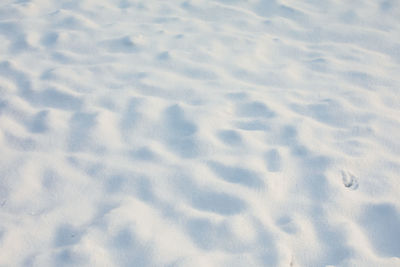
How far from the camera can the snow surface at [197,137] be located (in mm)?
1531

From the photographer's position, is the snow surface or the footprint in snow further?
the footprint in snow

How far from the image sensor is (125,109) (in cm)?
220

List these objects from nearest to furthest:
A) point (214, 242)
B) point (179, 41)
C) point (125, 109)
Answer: point (214, 242)
point (125, 109)
point (179, 41)

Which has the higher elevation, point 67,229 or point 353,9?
point 353,9

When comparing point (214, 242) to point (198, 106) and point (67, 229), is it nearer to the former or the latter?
point (67, 229)

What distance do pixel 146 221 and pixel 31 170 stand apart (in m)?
0.70

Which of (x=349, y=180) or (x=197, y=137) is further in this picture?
(x=197, y=137)

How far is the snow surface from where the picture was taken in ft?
5.02

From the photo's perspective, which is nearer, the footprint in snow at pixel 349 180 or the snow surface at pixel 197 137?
the snow surface at pixel 197 137

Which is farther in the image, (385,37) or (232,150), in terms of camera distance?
(385,37)

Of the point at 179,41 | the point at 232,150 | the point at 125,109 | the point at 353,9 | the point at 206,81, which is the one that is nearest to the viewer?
the point at 232,150

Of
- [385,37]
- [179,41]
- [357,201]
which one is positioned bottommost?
[357,201]

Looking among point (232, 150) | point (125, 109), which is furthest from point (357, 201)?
point (125, 109)

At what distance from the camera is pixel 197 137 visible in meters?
2.00
